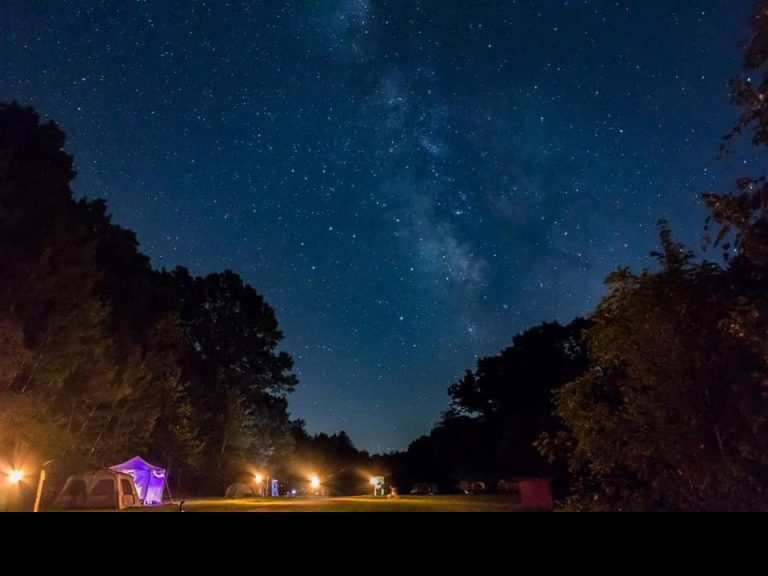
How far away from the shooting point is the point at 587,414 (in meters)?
11.3

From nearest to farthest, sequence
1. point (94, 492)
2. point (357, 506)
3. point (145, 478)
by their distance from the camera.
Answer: point (357, 506) < point (94, 492) < point (145, 478)

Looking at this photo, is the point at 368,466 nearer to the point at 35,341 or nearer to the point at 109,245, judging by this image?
the point at 109,245

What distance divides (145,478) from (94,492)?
15.1ft

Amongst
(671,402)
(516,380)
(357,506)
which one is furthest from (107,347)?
(516,380)

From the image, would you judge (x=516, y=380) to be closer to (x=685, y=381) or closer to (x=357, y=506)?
(x=357, y=506)

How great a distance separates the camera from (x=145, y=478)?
36906 mm

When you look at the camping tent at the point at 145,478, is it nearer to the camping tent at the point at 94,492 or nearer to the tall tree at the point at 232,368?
the camping tent at the point at 94,492

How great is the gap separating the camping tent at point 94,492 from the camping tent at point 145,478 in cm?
81

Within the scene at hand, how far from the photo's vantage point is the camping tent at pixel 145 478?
35.2 meters

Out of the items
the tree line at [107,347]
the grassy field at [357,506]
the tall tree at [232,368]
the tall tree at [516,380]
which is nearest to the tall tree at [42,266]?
the tree line at [107,347]

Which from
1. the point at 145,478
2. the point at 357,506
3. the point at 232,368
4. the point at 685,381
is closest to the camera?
the point at 685,381

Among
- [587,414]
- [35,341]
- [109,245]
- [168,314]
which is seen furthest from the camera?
[168,314]
